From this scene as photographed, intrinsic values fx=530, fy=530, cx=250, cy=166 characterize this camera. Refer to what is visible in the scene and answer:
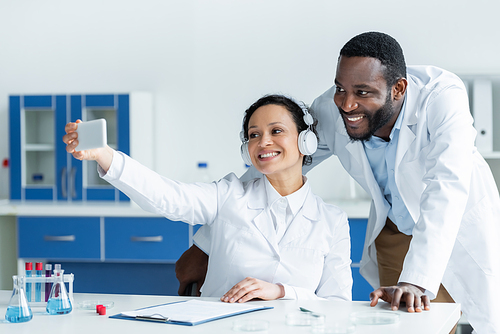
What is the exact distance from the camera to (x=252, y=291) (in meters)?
1.36

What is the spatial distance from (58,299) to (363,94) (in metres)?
0.99

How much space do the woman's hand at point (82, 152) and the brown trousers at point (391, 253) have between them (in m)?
1.05

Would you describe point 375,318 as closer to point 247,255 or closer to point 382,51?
point 247,255

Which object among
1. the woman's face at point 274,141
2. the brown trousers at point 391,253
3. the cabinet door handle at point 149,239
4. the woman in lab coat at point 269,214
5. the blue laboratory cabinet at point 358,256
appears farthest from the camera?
the cabinet door handle at point 149,239

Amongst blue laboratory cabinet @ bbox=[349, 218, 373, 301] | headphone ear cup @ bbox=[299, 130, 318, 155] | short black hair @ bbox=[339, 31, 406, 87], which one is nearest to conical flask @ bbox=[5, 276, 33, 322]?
headphone ear cup @ bbox=[299, 130, 318, 155]

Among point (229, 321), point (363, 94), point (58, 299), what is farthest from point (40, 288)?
point (363, 94)

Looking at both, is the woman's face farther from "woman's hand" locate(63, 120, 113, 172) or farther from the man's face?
"woman's hand" locate(63, 120, 113, 172)

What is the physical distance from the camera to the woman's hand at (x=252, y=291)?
133 centimetres

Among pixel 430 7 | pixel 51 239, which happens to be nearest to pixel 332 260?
pixel 51 239

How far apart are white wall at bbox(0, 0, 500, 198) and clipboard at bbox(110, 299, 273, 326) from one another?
2.27m

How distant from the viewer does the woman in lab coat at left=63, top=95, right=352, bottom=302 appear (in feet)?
4.96

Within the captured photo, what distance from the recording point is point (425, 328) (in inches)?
42.4

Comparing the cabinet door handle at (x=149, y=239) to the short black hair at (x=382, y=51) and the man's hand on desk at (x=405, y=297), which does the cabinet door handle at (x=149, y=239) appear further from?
the man's hand on desk at (x=405, y=297)

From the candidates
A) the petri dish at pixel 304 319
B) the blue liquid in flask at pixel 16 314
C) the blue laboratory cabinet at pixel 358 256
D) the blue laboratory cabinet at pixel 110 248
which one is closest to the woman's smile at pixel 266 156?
the petri dish at pixel 304 319
